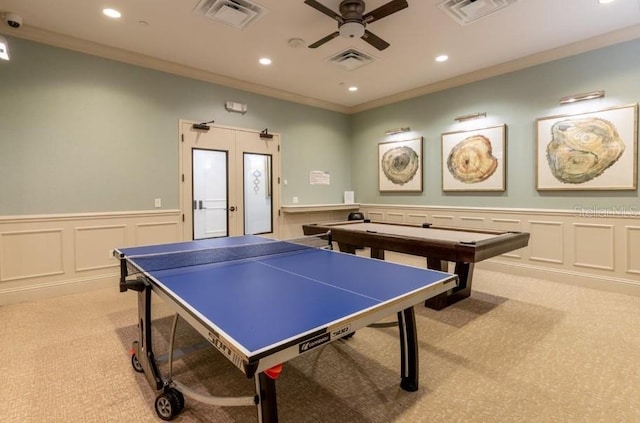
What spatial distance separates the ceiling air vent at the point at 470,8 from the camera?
3.18 metres

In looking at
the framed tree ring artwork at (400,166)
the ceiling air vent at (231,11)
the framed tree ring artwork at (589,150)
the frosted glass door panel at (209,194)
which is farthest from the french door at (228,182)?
the framed tree ring artwork at (589,150)

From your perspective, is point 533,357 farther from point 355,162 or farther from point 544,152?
point 355,162

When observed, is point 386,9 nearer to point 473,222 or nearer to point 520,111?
point 520,111

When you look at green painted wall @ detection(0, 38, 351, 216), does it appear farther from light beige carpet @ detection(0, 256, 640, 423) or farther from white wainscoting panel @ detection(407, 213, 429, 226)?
white wainscoting panel @ detection(407, 213, 429, 226)

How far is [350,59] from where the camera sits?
14.7ft

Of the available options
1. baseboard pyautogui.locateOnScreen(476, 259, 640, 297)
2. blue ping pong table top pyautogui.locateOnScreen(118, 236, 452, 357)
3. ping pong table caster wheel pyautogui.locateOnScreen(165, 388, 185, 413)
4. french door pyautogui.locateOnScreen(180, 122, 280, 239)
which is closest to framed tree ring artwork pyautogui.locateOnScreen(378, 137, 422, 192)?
baseboard pyautogui.locateOnScreen(476, 259, 640, 297)

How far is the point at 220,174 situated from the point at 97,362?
131 inches

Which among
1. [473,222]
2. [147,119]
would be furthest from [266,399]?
[473,222]

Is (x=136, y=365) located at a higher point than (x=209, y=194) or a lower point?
lower

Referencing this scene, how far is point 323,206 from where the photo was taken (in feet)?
21.1

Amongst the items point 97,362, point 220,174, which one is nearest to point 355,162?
point 220,174

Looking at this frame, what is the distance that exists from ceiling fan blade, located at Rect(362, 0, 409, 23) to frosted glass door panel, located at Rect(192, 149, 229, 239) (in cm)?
314

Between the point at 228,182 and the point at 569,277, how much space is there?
515cm

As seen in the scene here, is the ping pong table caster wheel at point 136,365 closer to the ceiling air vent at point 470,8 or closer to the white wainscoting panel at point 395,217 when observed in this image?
the ceiling air vent at point 470,8
